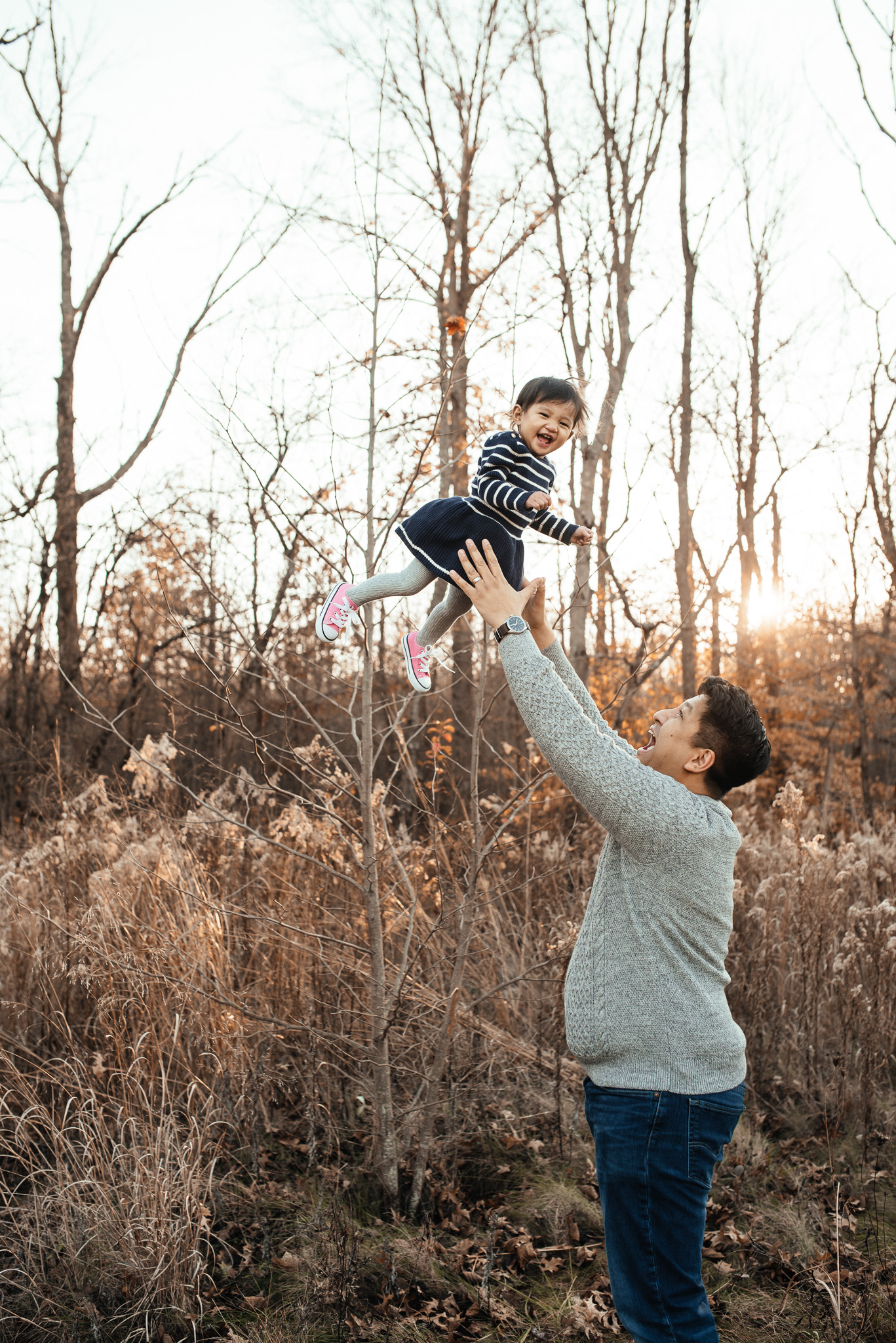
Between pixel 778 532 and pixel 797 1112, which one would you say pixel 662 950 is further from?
pixel 778 532

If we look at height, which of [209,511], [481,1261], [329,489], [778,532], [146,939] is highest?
[778,532]

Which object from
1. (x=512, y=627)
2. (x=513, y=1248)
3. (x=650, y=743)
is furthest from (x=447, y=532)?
(x=513, y=1248)

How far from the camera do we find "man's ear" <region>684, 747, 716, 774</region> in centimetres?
203

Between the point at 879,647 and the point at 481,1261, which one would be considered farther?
the point at 879,647

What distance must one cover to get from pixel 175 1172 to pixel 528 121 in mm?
11630

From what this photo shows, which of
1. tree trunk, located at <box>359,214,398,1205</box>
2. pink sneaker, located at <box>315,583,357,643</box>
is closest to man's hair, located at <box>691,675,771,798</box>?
pink sneaker, located at <box>315,583,357,643</box>

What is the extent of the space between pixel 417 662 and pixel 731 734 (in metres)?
1.06

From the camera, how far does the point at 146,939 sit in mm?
4336

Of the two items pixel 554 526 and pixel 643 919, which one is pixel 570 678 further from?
pixel 643 919

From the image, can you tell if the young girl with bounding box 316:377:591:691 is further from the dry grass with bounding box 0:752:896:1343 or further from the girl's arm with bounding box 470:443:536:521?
the dry grass with bounding box 0:752:896:1343

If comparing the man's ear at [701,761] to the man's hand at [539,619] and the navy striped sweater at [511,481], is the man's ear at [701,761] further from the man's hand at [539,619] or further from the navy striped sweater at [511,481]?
the navy striped sweater at [511,481]

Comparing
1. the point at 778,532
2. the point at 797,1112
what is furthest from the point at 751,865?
the point at 778,532

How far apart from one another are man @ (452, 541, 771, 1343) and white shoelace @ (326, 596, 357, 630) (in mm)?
649

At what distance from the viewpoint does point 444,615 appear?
2.73 meters
